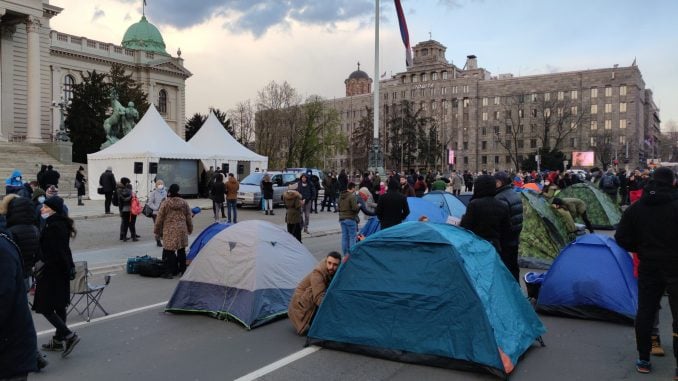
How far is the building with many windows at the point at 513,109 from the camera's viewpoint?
314ft

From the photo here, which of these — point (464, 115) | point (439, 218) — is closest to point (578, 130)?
point (464, 115)

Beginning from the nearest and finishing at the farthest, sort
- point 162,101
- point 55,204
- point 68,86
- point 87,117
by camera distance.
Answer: point 55,204 < point 87,117 < point 68,86 < point 162,101

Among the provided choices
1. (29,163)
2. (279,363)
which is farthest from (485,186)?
(29,163)

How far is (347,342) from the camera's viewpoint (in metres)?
6.02

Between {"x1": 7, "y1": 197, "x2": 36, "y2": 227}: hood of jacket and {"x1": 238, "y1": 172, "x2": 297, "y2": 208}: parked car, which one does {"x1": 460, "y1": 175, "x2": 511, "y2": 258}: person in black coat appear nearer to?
{"x1": 7, "y1": 197, "x2": 36, "y2": 227}: hood of jacket

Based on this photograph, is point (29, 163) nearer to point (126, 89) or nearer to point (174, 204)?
point (126, 89)

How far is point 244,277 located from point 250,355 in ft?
4.71

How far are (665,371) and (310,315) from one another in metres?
3.96

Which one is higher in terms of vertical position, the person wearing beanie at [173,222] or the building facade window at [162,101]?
the building facade window at [162,101]

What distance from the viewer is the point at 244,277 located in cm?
723

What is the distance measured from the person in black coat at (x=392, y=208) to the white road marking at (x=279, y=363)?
442cm

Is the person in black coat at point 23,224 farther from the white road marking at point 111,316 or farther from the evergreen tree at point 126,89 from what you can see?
the evergreen tree at point 126,89

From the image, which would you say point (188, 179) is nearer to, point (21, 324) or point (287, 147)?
point (21, 324)

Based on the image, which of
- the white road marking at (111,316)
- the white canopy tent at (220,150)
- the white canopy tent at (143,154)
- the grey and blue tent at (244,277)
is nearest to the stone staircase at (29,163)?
the white canopy tent at (143,154)
